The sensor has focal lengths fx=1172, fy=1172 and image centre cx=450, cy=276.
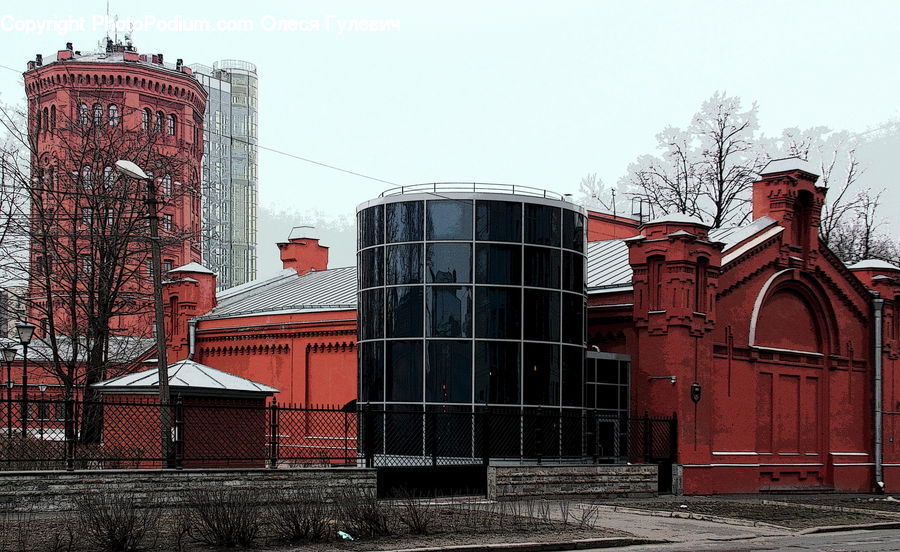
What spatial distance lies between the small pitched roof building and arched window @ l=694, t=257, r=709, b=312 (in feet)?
0.11

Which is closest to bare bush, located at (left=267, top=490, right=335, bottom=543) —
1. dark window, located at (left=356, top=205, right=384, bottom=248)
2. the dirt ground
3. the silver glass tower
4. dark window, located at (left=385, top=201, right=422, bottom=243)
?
the dirt ground

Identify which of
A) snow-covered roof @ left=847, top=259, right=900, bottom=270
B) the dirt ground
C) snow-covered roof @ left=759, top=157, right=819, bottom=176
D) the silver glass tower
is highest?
the silver glass tower

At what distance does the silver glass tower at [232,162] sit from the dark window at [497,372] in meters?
103

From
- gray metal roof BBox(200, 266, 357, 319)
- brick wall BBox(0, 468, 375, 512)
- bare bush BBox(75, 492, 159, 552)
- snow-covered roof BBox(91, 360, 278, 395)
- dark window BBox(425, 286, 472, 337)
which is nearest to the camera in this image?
bare bush BBox(75, 492, 159, 552)

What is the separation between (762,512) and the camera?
22984 millimetres

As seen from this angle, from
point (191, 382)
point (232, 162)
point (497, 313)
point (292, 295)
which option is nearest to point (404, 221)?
point (497, 313)

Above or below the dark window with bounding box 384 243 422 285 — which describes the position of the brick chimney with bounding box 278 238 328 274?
above

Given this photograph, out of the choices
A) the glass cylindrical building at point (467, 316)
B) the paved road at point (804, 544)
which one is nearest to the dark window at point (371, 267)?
the glass cylindrical building at point (467, 316)

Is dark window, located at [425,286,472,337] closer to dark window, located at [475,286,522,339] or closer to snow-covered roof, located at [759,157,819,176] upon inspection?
dark window, located at [475,286,522,339]

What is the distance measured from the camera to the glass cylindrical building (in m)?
26.6

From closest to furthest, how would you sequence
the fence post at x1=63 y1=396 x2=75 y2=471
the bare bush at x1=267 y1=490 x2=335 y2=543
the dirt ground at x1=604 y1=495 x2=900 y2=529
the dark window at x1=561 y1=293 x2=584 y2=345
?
the bare bush at x1=267 y1=490 x2=335 y2=543, the fence post at x1=63 y1=396 x2=75 y2=471, the dirt ground at x1=604 y1=495 x2=900 y2=529, the dark window at x1=561 y1=293 x2=584 y2=345

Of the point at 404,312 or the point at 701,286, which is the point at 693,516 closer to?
the point at 404,312

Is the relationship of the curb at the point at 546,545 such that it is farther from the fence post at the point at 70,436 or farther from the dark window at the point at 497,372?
the dark window at the point at 497,372

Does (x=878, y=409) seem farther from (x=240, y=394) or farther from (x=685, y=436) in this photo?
(x=240, y=394)
